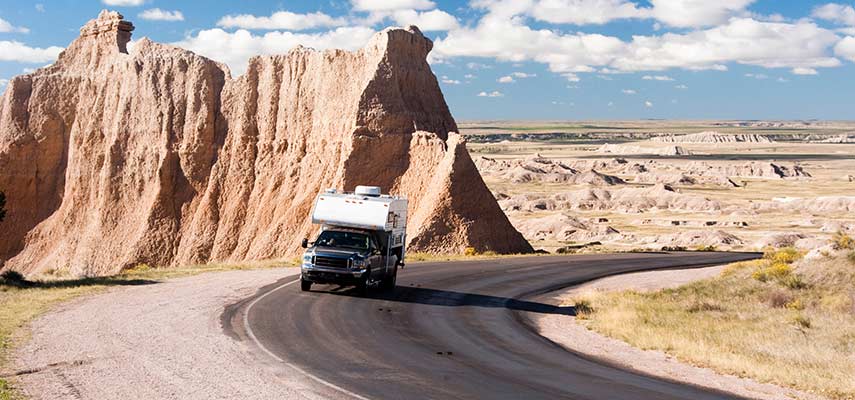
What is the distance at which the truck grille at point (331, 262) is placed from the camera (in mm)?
22844

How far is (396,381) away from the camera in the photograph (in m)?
13.6

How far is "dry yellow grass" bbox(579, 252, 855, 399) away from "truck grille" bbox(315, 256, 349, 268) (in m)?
6.30

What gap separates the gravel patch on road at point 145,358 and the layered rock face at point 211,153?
19.4 meters

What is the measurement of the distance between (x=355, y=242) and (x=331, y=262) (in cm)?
134

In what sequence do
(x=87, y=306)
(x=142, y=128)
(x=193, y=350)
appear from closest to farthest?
(x=193, y=350)
(x=87, y=306)
(x=142, y=128)

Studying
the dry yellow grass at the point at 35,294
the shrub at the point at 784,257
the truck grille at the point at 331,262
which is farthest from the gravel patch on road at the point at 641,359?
the shrub at the point at 784,257

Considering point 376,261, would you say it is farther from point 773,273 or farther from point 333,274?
point 773,273

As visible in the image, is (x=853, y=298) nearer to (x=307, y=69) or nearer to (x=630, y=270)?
(x=630, y=270)

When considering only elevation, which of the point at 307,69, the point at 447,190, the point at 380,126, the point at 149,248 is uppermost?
the point at 307,69

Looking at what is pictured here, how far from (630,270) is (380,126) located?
45.3 ft

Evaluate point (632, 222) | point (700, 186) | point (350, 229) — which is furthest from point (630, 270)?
point (700, 186)

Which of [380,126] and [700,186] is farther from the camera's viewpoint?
[700,186]

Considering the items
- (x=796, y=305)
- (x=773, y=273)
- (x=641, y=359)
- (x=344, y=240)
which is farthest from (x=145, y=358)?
(x=773, y=273)

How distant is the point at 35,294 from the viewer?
22.9 m
